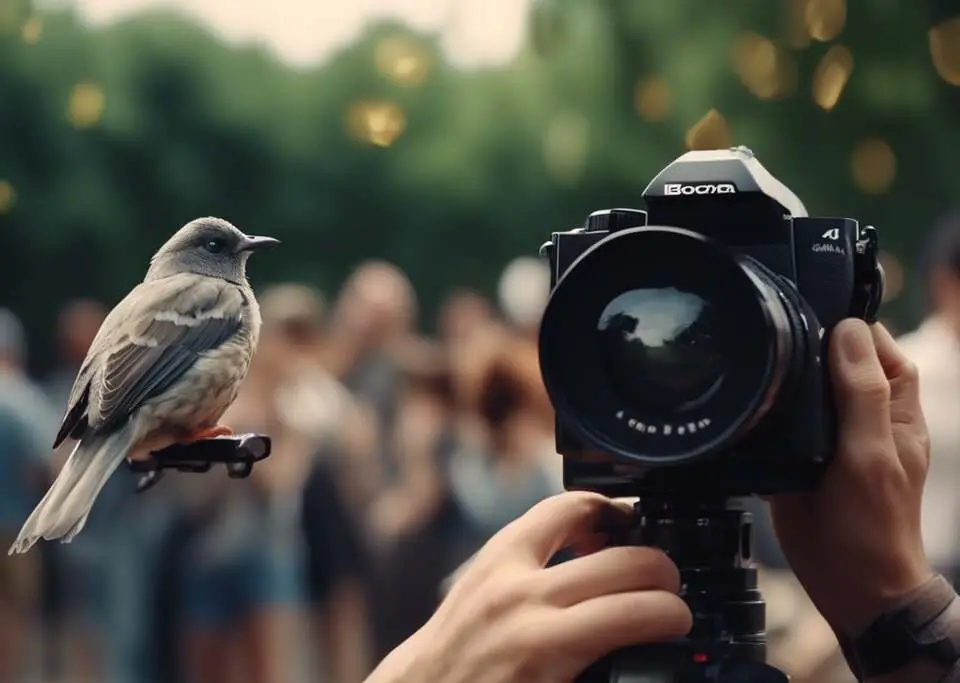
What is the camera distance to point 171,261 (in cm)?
210

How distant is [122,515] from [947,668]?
219 inches

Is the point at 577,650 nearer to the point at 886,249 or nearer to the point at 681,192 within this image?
the point at 681,192

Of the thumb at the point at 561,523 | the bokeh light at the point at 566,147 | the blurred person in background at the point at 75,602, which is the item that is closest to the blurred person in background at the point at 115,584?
the blurred person in background at the point at 75,602

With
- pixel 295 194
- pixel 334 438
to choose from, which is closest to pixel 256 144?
pixel 334 438

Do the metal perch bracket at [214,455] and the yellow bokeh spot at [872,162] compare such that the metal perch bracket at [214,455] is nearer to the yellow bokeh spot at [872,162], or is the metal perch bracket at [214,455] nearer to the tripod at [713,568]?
the tripod at [713,568]

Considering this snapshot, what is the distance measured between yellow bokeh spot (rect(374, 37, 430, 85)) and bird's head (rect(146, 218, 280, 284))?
0.67 metres

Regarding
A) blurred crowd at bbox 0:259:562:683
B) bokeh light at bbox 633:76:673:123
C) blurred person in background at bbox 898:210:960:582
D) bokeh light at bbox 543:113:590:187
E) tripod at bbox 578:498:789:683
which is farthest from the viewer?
bokeh light at bbox 543:113:590:187

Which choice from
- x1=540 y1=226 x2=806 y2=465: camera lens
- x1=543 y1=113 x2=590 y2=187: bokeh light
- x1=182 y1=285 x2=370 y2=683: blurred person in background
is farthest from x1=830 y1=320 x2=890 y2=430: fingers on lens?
x1=543 y1=113 x2=590 y2=187: bokeh light

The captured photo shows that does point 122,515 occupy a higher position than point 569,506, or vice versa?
point 569,506

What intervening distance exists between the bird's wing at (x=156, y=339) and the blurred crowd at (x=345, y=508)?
2711mm

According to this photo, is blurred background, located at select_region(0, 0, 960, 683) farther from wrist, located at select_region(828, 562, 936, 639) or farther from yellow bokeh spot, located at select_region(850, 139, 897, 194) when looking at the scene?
wrist, located at select_region(828, 562, 936, 639)

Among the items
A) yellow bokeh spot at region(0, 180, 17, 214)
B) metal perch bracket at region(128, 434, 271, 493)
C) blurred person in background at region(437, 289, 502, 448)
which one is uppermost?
yellow bokeh spot at region(0, 180, 17, 214)

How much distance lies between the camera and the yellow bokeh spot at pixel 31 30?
2.58m

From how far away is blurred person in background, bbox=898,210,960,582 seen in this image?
5.39 metres
